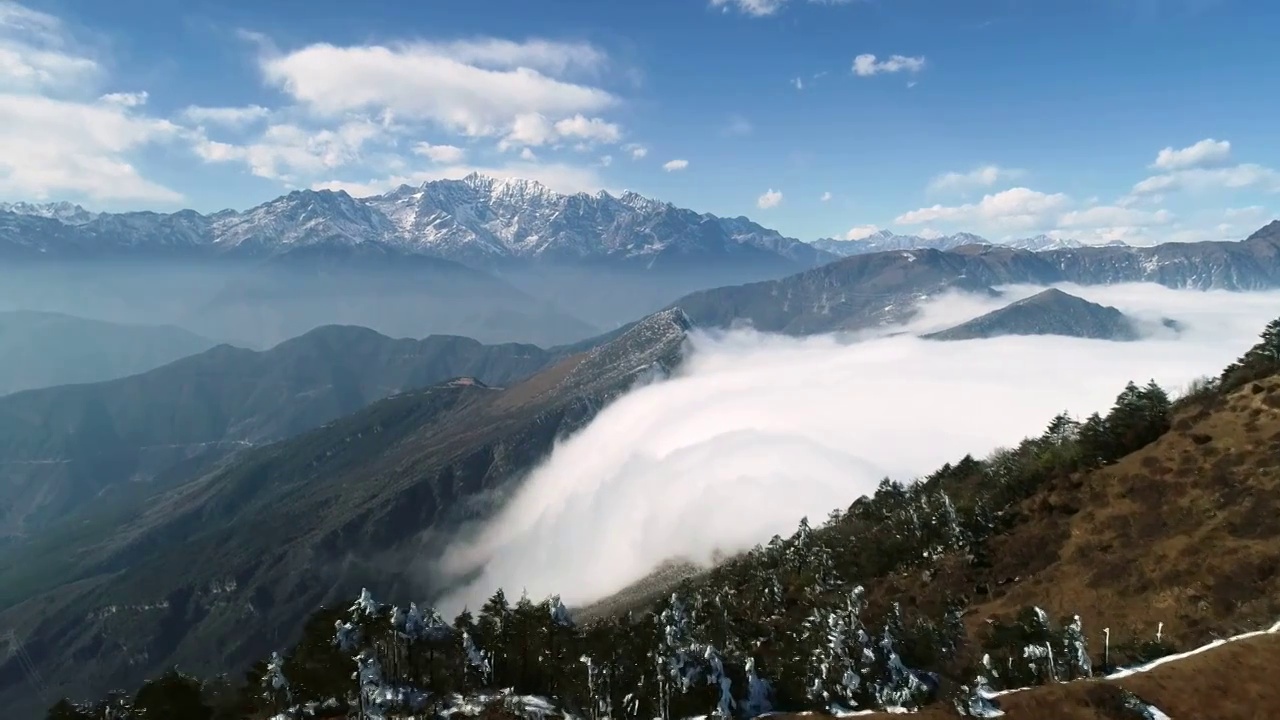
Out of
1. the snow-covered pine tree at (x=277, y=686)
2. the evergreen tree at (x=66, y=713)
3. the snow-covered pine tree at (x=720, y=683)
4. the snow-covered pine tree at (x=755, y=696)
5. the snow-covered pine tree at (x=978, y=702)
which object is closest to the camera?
the snow-covered pine tree at (x=978, y=702)

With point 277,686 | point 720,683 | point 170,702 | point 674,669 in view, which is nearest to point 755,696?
point 720,683

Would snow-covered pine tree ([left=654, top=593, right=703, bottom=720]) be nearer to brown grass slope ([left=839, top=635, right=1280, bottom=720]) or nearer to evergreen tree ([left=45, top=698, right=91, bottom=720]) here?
brown grass slope ([left=839, top=635, right=1280, bottom=720])

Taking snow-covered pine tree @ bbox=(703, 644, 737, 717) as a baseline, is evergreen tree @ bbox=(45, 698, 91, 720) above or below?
above

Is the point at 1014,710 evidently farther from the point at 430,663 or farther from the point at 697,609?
the point at 697,609

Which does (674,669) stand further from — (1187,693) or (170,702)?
(170,702)

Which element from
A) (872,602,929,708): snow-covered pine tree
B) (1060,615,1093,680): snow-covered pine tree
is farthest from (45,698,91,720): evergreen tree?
(1060,615,1093,680): snow-covered pine tree

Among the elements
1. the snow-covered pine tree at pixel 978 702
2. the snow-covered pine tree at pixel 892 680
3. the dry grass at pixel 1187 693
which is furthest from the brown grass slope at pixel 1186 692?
the snow-covered pine tree at pixel 892 680

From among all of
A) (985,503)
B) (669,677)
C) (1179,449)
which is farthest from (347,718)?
(1179,449)

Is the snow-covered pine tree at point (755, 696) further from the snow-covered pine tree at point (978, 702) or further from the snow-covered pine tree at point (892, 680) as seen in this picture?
the snow-covered pine tree at point (978, 702)
